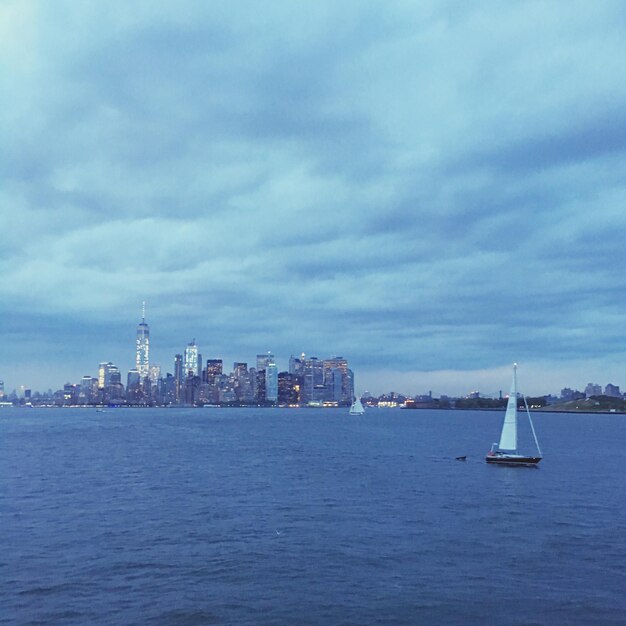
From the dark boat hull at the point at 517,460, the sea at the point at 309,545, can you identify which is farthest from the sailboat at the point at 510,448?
the sea at the point at 309,545

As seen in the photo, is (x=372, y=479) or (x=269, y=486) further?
(x=372, y=479)

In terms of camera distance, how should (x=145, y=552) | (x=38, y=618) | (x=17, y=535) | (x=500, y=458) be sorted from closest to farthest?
1. (x=38, y=618)
2. (x=145, y=552)
3. (x=17, y=535)
4. (x=500, y=458)

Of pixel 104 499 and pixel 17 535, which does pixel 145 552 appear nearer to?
pixel 17 535

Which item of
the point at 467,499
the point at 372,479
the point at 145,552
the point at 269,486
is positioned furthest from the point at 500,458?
the point at 145,552

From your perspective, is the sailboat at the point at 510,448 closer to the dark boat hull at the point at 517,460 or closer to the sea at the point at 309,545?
the dark boat hull at the point at 517,460

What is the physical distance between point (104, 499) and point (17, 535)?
17.8 m

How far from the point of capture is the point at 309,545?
5050 centimetres

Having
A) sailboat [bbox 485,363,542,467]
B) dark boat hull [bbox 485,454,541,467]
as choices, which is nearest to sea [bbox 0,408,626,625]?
dark boat hull [bbox 485,454,541,467]

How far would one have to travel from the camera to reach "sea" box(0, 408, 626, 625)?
121ft

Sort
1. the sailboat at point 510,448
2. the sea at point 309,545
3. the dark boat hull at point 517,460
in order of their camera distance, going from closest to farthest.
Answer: the sea at point 309,545
the dark boat hull at point 517,460
the sailboat at point 510,448

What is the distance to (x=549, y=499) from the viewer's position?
7500 cm

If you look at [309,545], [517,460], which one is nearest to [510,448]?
[517,460]

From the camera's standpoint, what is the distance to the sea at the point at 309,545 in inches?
1448

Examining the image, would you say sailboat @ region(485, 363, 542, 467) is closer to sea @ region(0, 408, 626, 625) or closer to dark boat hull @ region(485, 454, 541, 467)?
dark boat hull @ region(485, 454, 541, 467)
